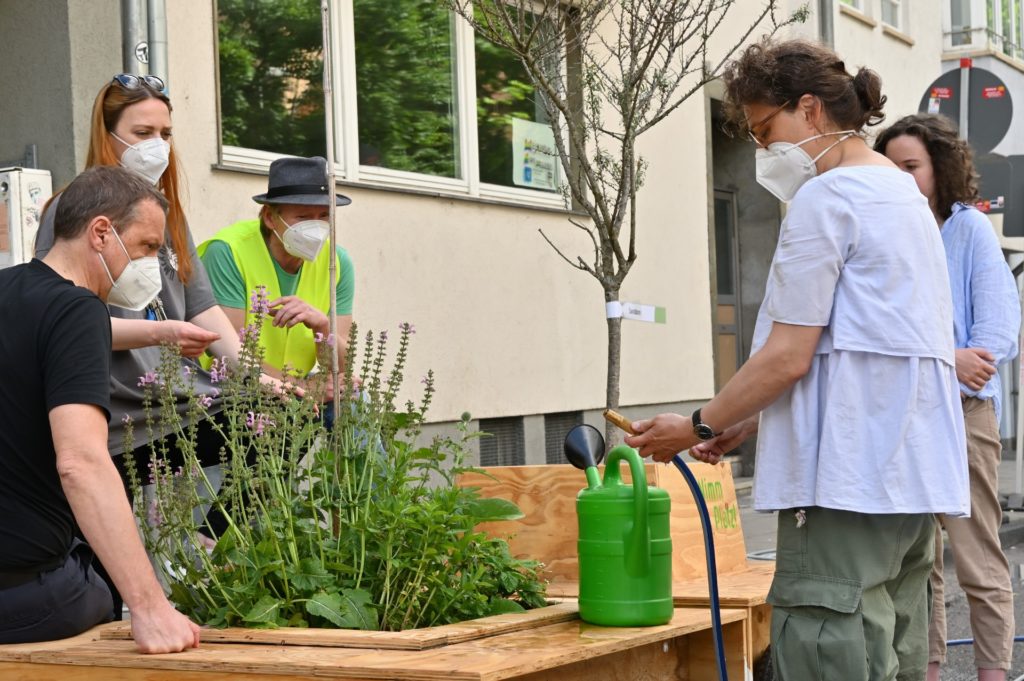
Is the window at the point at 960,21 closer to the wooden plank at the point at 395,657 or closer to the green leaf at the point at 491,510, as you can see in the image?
the green leaf at the point at 491,510

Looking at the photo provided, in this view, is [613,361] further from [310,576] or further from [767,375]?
[767,375]

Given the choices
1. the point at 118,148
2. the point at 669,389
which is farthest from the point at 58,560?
the point at 669,389

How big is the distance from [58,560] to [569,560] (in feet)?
5.34

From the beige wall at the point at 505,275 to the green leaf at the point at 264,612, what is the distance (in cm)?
478

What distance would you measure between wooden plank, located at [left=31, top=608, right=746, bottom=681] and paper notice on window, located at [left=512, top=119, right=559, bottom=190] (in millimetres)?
7627

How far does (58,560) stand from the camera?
3600 mm

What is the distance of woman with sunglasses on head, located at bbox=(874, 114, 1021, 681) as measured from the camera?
16.5 feet

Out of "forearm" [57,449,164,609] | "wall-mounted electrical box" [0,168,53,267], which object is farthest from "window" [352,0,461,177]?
"forearm" [57,449,164,609]

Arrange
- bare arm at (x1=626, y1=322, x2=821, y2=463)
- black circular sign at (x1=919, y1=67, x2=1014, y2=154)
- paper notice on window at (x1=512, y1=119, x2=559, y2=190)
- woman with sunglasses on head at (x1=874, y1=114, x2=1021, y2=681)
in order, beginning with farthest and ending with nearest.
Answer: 1. paper notice on window at (x1=512, y1=119, x2=559, y2=190)
2. black circular sign at (x1=919, y1=67, x2=1014, y2=154)
3. woman with sunglasses on head at (x1=874, y1=114, x2=1021, y2=681)
4. bare arm at (x1=626, y1=322, x2=821, y2=463)

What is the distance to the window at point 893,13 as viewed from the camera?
57.1ft

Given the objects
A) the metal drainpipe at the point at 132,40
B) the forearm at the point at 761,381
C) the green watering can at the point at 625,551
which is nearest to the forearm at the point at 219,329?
→ the green watering can at the point at 625,551

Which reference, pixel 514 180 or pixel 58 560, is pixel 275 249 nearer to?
pixel 58 560

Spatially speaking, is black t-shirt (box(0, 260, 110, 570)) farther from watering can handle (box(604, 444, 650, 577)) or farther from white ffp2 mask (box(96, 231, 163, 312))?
watering can handle (box(604, 444, 650, 577))

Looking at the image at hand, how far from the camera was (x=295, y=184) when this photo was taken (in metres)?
5.20
